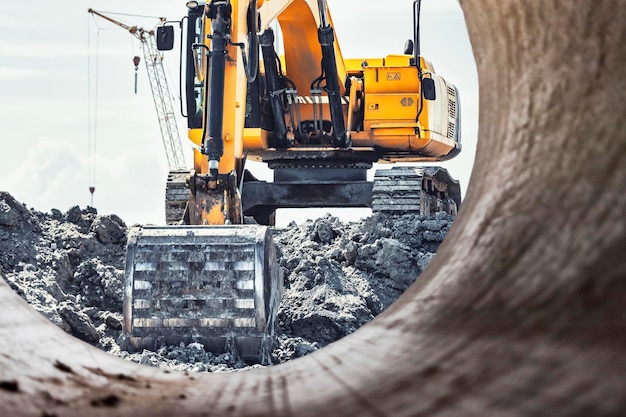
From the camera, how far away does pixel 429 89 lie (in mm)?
10117

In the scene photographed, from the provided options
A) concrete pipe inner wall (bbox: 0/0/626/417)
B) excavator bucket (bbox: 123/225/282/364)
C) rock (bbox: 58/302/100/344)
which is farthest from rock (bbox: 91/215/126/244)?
concrete pipe inner wall (bbox: 0/0/626/417)

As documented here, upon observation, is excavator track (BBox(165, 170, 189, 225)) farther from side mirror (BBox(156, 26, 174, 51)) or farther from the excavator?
side mirror (BBox(156, 26, 174, 51))

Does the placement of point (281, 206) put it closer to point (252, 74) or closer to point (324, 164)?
point (324, 164)

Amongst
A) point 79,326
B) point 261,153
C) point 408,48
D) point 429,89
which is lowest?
point 79,326

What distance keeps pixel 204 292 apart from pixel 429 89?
5153mm

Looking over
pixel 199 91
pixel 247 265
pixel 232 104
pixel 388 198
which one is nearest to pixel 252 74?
pixel 232 104

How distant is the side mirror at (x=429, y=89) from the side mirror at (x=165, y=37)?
3.17 meters

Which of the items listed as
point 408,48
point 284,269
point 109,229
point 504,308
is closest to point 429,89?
point 408,48

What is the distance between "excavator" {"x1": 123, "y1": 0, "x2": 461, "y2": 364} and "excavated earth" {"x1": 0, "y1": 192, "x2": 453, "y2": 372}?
0.27 metres

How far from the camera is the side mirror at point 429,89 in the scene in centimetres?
1010

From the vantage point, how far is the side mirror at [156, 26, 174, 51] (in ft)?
26.9

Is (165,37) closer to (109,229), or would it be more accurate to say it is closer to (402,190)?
(109,229)

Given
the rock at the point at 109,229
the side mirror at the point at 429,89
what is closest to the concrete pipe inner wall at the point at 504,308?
the rock at the point at 109,229

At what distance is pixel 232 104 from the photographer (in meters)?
7.50
